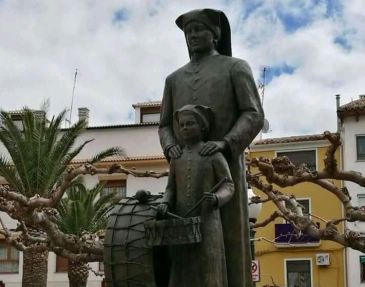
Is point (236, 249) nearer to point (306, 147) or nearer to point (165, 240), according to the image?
point (165, 240)

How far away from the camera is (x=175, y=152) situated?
548 centimetres

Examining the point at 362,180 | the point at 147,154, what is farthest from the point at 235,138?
the point at 147,154

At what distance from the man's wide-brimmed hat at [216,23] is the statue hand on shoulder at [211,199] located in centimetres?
141

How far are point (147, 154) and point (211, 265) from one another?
34740 mm

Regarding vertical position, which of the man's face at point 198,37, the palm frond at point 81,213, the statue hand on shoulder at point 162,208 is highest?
the palm frond at point 81,213

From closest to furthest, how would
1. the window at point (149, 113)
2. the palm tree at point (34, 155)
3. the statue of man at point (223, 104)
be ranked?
the statue of man at point (223, 104) → the palm tree at point (34, 155) → the window at point (149, 113)

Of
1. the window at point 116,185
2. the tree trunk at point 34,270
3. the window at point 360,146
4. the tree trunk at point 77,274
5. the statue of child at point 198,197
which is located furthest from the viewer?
the window at point 360,146

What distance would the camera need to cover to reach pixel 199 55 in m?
5.86

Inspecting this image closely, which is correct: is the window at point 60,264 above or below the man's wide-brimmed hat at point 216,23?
below

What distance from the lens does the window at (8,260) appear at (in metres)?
40.8

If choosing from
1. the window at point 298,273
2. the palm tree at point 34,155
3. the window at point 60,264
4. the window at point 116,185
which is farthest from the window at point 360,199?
the palm tree at point 34,155

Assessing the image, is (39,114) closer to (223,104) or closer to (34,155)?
(34,155)

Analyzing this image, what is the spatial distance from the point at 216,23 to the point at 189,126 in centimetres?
92

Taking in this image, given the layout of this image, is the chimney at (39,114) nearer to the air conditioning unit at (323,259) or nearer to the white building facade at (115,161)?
the white building facade at (115,161)
